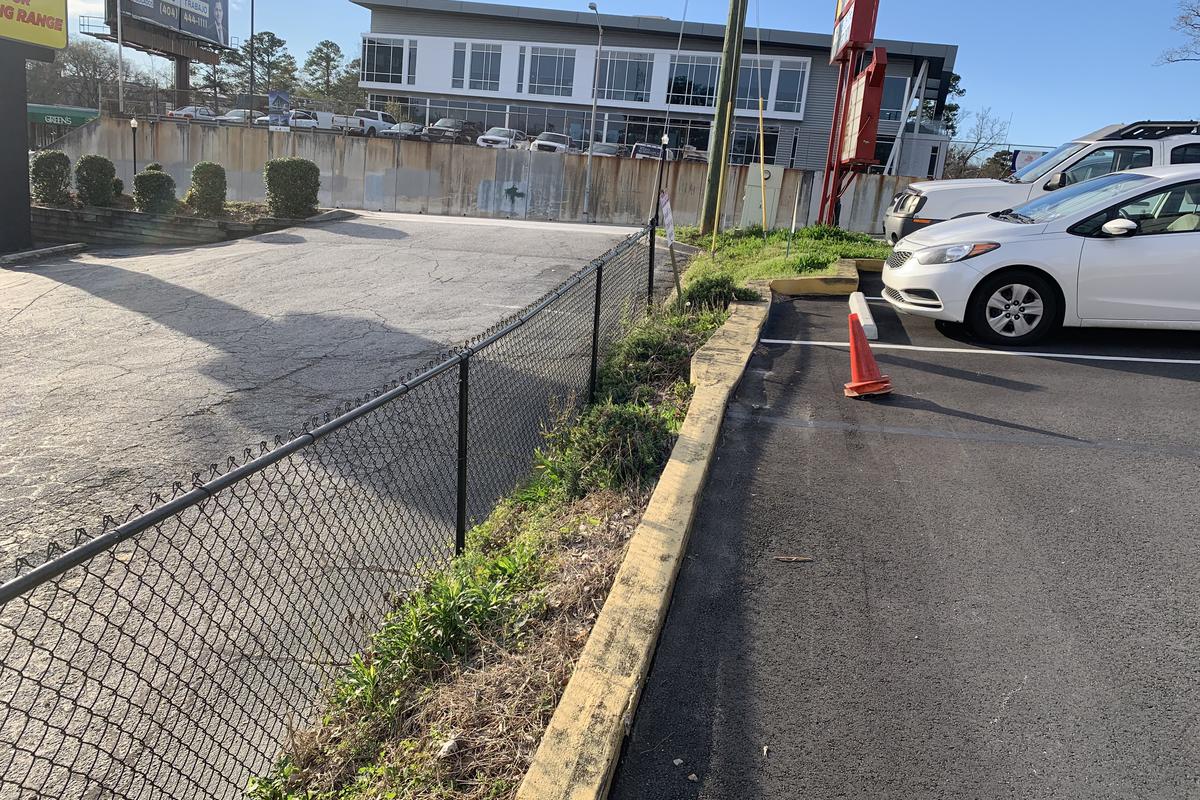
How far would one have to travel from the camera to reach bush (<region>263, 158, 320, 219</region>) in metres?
21.1

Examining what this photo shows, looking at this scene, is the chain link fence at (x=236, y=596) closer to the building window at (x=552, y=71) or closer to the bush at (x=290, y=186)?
the bush at (x=290, y=186)

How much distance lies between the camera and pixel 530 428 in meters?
6.70

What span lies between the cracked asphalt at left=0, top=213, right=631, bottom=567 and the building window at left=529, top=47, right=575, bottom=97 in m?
40.8

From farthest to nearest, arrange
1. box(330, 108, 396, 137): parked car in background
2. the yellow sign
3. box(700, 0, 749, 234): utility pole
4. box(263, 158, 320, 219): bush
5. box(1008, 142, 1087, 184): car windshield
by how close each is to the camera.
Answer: box(330, 108, 396, 137): parked car in background < box(263, 158, 320, 219): bush < box(700, 0, 749, 234): utility pole < the yellow sign < box(1008, 142, 1087, 184): car windshield

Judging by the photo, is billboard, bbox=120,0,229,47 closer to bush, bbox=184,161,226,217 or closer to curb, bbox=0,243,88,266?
bush, bbox=184,161,226,217

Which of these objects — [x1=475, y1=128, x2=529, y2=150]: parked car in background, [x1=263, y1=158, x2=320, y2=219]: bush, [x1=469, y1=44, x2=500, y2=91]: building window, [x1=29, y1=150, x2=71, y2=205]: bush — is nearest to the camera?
[x1=263, y1=158, x2=320, y2=219]: bush

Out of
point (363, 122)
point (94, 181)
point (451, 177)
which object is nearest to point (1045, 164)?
point (451, 177)

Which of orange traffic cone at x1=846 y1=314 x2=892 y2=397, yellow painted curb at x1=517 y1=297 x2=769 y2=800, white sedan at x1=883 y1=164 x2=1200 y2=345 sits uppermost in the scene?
white sedan at x1=883 y1=164 x2=1200 y2=345

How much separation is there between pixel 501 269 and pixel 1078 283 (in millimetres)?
8876

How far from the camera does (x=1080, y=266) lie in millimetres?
7855

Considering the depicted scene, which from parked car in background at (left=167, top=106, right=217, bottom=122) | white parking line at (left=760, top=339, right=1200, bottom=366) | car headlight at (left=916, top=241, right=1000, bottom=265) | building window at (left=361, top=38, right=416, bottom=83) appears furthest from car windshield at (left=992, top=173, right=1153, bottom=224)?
building window at (left=361, top=38, right=416, bottom=83)

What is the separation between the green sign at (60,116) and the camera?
55678 mm

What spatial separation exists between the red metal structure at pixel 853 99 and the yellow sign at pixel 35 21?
15.7 metres

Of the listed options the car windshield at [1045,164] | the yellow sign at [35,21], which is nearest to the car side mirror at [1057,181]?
the car windshield at [1045,164]
